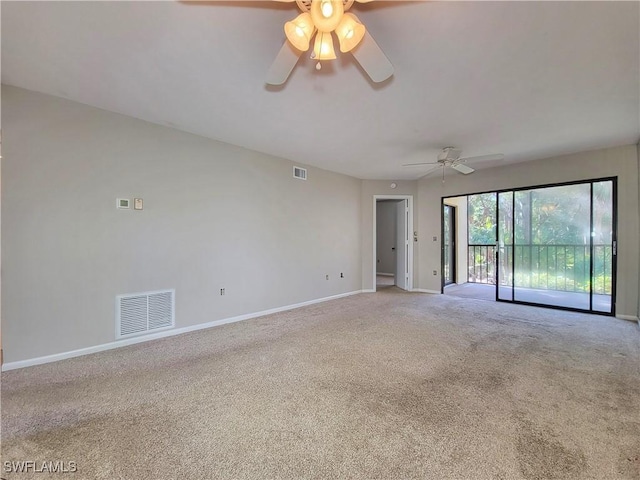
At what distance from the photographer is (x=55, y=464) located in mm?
1488

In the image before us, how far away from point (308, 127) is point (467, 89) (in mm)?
1762

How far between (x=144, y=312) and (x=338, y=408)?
8.57 ft

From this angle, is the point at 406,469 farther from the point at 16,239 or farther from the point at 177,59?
the point at 16,239

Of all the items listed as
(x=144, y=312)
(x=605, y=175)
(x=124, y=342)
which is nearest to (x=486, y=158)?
(x=605, y=175)

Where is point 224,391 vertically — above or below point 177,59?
below

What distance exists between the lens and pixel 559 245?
16.2 ft

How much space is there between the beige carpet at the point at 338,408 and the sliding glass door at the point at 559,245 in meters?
1.58

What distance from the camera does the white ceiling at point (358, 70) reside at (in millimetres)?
1719

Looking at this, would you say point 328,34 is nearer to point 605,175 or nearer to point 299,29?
A: point 299,29

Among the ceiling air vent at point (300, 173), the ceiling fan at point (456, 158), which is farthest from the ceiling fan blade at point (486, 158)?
the ceiling air vent at point (300, 173)

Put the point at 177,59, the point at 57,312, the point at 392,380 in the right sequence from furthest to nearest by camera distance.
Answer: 1. the point at 57,312
2. the point at 392,380
3. the point at 177,59

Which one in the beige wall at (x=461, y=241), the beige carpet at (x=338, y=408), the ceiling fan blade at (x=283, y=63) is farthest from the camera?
the beige wall at (x=461, y=241)

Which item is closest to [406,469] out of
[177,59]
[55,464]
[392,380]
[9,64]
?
[392,380]

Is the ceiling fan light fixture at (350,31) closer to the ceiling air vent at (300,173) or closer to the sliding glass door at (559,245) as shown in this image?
the ceiling air vent at (300,173)
